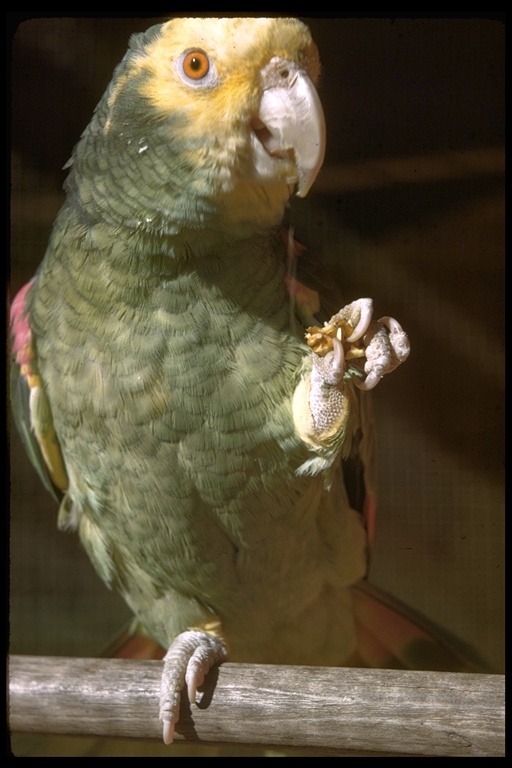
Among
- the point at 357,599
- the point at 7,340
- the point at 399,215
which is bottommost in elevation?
the point at 357,599

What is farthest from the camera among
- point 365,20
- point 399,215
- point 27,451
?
point 27,451

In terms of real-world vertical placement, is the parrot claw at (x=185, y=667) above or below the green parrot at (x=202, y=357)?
below

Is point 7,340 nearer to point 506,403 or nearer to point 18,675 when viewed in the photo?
point 18,675

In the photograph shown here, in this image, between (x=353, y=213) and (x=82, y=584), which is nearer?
(x=353, y=213)

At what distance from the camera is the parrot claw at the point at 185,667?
3.21 feet

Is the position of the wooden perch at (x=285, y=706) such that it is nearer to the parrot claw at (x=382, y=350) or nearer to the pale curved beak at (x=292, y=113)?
the parrot claw at (x=382, y=350)

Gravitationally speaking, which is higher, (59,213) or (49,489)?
(59,213)

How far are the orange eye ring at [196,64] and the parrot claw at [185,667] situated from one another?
0.79 m

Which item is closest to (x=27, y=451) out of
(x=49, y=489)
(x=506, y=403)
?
(x=49, y=489)

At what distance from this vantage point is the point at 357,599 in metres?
1.31

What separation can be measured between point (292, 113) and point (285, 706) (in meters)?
0.75

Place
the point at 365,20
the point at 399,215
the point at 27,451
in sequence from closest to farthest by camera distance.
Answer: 1. the point at 365,20
2. the point at 399,215
3. the point at 27,451

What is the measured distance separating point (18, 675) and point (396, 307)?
782mm

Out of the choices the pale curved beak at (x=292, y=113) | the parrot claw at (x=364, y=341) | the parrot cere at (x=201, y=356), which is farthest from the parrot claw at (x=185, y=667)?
the pale curved beak at (x=292, y=113)
